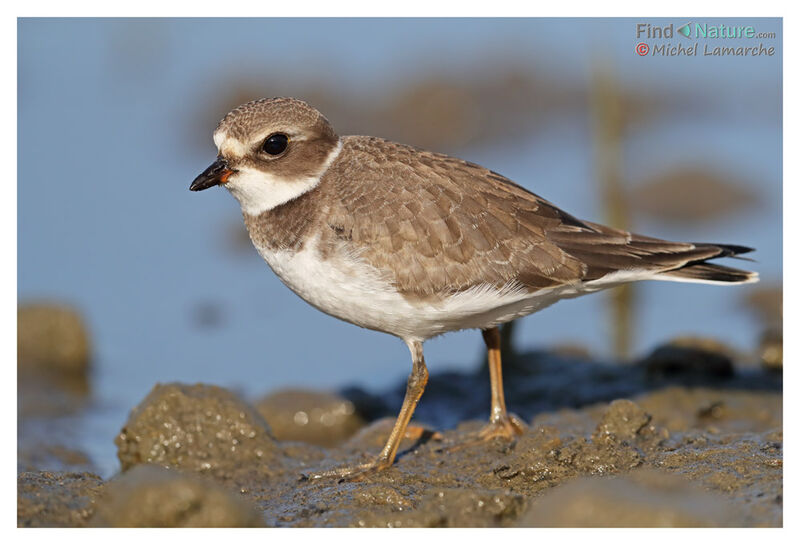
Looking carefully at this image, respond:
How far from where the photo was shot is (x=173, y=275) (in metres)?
11.2

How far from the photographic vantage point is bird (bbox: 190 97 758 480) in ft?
19.7

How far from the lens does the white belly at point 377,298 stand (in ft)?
19.5

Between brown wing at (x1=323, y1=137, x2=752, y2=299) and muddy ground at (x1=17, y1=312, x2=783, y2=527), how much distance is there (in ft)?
3.48

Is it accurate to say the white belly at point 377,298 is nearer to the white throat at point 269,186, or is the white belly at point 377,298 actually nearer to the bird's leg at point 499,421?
the white throat at point 269,186

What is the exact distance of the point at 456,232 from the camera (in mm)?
6125

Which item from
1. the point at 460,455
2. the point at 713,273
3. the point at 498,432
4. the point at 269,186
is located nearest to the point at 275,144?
the point at 269,186

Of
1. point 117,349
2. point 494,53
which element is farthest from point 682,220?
point 117,349

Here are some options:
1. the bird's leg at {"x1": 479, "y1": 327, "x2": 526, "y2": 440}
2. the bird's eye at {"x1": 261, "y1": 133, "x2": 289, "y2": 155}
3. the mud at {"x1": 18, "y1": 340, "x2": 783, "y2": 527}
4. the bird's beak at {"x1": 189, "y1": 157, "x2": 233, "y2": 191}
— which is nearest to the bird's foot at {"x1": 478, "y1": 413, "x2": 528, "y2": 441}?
the bird's leg at {"x1": 479, "y1": 327, "x2": 526, "y2": 440}

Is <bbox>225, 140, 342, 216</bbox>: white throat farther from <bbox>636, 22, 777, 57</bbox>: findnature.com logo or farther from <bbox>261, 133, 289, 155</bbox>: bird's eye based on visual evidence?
<bbox>636, 22, 777, 57</bbox>: findnature.com logo

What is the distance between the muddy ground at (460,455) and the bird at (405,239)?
643 millimetres

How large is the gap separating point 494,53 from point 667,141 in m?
3.27

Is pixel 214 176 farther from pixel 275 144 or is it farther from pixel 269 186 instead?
pixel 275 144

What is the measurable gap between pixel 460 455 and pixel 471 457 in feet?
0.31

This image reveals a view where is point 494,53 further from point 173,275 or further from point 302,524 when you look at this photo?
point 302,524
